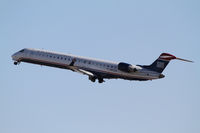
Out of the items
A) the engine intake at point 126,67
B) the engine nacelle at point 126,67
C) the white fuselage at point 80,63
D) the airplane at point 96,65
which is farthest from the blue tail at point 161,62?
the engine intake at point 126,67

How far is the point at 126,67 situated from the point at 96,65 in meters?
6.16

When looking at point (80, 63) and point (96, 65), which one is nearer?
point (96, 65)

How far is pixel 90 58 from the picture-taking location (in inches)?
2721

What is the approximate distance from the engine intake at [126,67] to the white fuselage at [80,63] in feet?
1.60

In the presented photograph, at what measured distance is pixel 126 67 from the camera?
207 feet

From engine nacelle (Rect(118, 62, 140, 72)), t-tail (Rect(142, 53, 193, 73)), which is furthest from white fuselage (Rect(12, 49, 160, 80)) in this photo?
t-tail (Rect(142, 53, 193, 73))

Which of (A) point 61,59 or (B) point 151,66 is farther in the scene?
(A) point 61,59

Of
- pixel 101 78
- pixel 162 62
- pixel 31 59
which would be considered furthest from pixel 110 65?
pixel 31 59

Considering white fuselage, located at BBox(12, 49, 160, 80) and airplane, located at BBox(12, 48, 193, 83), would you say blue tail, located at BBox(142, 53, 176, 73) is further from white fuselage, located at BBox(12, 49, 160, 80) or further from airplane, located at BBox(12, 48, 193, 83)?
white fuselage, located at BBox(12, 49, 160, 80)

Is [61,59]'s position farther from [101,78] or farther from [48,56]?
[101,78]

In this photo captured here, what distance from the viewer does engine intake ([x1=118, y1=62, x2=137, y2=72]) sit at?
62.8 metres

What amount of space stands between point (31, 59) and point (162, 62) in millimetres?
21844

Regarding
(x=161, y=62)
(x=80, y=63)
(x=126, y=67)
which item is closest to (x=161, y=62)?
(x=161, y=62)

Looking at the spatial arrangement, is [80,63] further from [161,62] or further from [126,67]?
[161,62]
